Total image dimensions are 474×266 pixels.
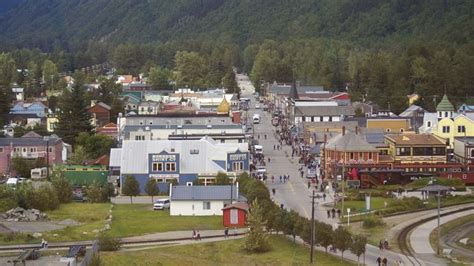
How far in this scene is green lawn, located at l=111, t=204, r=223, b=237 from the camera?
131 ft

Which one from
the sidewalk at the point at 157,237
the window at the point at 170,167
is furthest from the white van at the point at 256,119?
the sidewalk at the point at 157,237

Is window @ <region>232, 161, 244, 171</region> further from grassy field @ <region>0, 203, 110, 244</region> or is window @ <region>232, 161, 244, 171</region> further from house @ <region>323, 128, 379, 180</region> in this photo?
grassy field @ <region>0, 203, 110, 244</region>

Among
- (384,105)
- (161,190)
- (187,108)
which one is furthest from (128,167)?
(384,105)

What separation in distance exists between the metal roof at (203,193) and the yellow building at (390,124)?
79.6 feet

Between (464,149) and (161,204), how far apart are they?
17.7m

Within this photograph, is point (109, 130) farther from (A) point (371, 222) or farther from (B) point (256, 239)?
(B) point (256, 239)

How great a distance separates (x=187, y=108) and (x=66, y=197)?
34001 mm

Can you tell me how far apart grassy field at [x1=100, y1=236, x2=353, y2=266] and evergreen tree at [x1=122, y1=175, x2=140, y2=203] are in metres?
12.4

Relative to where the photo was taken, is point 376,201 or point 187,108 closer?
point 376,201

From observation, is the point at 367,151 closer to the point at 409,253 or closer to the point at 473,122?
the point at 473,122

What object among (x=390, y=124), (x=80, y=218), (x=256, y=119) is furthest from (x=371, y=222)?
(x=256, y=119)

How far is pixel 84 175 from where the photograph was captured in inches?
2052

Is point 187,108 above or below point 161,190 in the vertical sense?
above

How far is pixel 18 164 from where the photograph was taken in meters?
54.4
